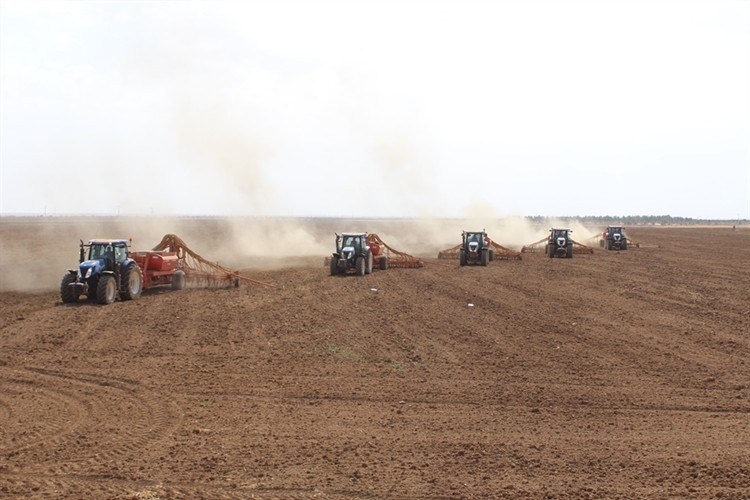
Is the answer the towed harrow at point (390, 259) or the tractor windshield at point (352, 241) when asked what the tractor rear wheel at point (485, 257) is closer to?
the towed harrow at point (390, 259)

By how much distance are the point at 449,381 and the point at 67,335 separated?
384 inches

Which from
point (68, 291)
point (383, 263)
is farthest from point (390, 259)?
point (68, 291)

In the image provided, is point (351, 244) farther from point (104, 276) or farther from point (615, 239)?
point (615, 239)

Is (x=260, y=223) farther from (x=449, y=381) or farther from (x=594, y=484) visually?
(x=594, y=484)

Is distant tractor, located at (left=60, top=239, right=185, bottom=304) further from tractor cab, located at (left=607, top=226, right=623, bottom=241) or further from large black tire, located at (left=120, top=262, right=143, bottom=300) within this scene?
tractor cab, located at (left=607, top=226, right=623, bottom=241)

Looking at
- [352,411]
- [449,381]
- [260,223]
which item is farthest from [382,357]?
[260,223]

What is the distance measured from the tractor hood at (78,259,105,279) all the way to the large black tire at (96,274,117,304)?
0.38m

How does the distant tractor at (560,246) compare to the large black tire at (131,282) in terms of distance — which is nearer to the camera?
the large black tire at (131,282)

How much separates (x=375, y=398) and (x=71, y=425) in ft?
15.2

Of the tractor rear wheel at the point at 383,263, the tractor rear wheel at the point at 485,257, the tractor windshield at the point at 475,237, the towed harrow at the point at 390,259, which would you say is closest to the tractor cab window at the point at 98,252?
the tractor rear wheel at the point at 383,263

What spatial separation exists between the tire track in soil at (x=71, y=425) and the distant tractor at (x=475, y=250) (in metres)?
27.7

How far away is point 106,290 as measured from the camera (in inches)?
896

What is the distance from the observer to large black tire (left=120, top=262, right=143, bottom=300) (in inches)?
942

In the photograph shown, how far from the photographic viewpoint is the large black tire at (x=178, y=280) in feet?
91.0
